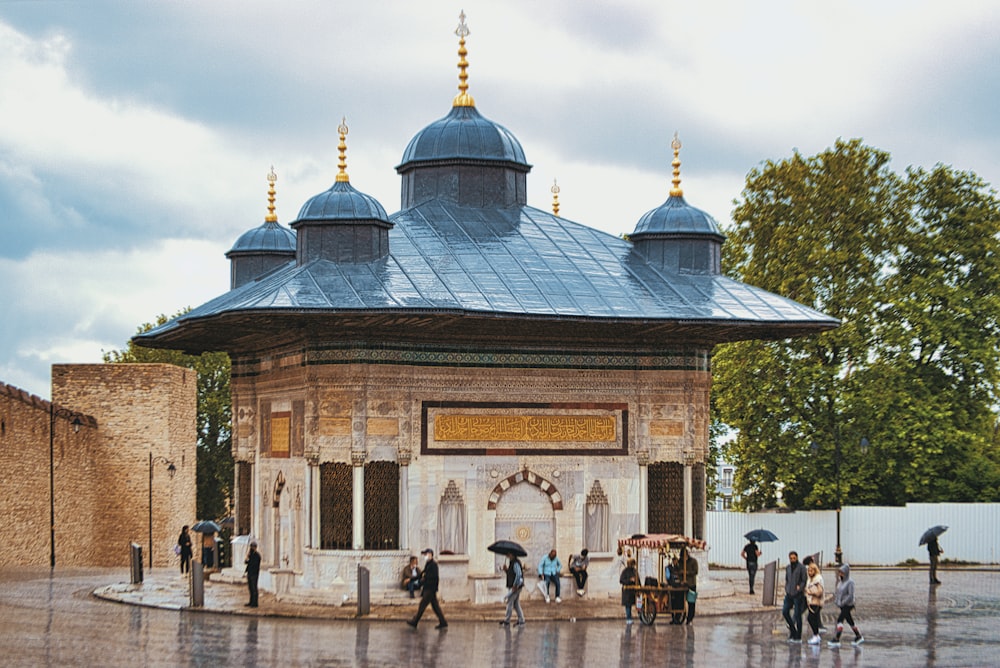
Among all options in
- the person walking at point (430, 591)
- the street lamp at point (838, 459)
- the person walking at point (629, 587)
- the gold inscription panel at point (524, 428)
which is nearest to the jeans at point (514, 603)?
the person walking at point (430, 591)

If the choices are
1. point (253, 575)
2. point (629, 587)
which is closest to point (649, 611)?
point (629, 587)

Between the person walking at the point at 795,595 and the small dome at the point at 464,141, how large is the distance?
12.0 meters

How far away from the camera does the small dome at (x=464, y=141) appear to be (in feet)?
99.1

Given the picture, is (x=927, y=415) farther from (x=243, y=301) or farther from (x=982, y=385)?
(x=243, y=301)

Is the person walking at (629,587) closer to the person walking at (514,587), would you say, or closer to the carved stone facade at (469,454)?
the person walking at (514,587)

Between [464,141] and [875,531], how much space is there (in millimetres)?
15676

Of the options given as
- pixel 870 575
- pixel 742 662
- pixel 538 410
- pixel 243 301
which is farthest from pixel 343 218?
pixel 870 575

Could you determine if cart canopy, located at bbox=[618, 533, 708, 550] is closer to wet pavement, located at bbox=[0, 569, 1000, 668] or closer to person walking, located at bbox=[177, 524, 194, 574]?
wet pavement, located at bbox=[0, 569, 1000, 668]

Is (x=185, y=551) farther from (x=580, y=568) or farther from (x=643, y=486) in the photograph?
(x=643, y=486)

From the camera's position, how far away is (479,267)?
2658 centimetres

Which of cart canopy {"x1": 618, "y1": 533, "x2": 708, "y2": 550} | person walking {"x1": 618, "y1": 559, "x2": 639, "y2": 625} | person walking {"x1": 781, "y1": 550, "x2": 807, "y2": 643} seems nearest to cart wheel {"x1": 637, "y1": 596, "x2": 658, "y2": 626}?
person walking {"x1": 618, "y1": 559, "x2": 639, "y2": 625}

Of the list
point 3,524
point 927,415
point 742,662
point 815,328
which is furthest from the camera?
point 927,415

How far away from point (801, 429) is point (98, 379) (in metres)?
18.5

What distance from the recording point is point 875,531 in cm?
3834
